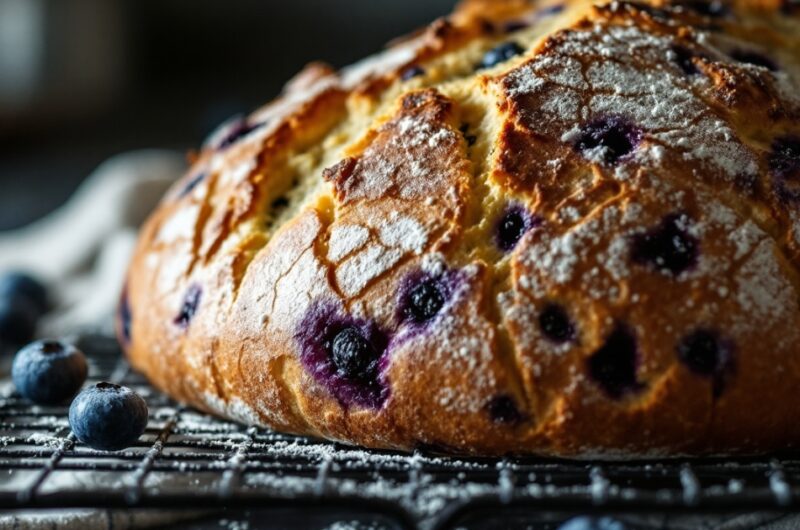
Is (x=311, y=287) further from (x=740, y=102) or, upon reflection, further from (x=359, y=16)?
(x=359, y=16)

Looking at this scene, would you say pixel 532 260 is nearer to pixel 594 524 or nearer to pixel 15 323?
pixel 594 524

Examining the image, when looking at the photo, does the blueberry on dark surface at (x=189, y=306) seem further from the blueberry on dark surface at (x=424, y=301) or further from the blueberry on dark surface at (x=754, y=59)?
the blueberry on dark surface at (x=754, y=59)

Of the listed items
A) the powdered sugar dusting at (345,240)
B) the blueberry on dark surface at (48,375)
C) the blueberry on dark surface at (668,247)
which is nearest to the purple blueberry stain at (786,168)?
the blueberry on dark surface at (668,247)

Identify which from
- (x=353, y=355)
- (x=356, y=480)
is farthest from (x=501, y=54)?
(x=356, y=480)

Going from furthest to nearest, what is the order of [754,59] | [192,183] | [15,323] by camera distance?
[15,323] → [192,183] → [754,59]

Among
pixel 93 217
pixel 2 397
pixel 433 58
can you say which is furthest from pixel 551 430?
pixel 93 217

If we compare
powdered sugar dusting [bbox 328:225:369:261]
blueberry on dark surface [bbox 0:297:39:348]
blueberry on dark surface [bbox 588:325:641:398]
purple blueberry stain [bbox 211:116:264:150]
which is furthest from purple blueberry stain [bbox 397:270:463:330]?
blueberry on dark surface [bbox 0:297:39:348]
